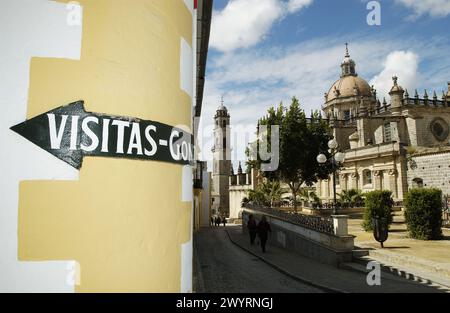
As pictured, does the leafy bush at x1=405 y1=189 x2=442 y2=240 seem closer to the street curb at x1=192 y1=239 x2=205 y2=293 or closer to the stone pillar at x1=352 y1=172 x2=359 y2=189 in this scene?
the street curb at x1=192 y1=239 x2=205 y2=293

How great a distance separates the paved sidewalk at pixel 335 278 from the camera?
26.7 feet

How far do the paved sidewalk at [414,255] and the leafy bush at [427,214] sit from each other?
0.47m

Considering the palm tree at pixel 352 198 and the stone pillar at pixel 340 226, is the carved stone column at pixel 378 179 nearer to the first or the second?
the palm tree at pixel 352 198

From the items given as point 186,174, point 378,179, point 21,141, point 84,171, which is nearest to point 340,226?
point 186,174

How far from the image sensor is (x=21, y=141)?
219cm

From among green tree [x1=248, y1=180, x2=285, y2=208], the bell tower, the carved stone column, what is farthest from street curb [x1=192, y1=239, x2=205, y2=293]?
the bell tower

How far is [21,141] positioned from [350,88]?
6281cm

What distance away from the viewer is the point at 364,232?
17.2 m

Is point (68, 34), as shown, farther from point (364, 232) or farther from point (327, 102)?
point (327, 102)

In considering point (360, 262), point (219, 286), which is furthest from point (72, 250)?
point (360, 262)

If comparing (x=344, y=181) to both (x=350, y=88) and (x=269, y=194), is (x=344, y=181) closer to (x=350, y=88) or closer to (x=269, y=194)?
(x=269, y=194)

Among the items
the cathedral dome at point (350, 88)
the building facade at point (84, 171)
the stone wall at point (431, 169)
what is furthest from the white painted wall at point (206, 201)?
the cathedral dome at point (350, 88)
